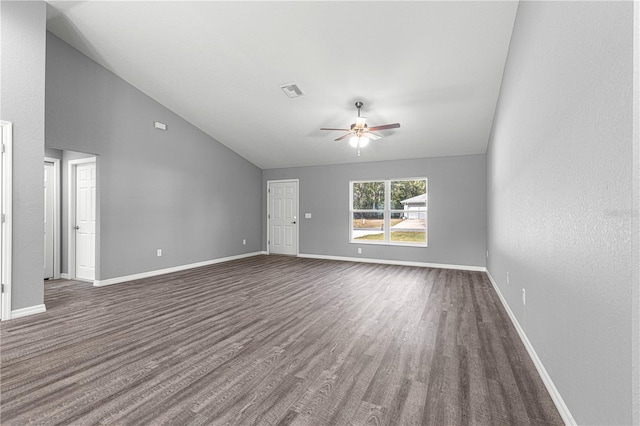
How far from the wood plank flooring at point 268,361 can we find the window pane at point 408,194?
2963mm

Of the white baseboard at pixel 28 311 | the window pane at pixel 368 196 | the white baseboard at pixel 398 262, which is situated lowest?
the white baseboard at pixel 398 262

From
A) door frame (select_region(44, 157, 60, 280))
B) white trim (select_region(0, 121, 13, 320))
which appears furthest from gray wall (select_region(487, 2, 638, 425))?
door frame (select_region(44, 157, 60, 280))

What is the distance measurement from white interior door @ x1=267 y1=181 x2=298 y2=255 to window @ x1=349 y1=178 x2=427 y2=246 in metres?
1.67

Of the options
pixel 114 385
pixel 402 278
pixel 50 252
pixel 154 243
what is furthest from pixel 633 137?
pixel 50 252

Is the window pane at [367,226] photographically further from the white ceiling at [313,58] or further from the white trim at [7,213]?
the white trim at [7,213]

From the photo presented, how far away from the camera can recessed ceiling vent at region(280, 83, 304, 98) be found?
459 centimetres

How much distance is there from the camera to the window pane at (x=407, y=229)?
6.82m

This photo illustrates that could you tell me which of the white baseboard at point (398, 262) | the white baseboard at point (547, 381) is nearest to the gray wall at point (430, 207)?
the white baseboard at point (398, 262)

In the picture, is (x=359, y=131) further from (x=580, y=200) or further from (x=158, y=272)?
(x=158, y=272)

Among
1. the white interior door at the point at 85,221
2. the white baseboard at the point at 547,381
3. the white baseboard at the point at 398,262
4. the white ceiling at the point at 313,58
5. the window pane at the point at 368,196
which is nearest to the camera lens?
the white baseboard at the point at 547,381

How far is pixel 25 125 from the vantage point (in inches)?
128

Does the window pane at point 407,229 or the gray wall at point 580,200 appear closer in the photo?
the gray wall at point 580,200

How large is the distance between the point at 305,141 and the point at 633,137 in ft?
19.2

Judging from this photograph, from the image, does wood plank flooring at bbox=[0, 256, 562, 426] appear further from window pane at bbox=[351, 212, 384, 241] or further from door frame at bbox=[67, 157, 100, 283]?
window pane at bbox=[351, 212, 384, 241]
